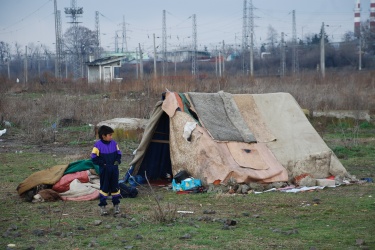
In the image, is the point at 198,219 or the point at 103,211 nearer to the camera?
the point at 198,219

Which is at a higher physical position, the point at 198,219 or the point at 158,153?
the point at 158,153

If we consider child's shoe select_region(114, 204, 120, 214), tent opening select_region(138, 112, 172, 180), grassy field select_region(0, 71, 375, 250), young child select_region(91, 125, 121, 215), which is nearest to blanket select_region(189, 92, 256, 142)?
tent opening select_region(138, 112, 172, 180)

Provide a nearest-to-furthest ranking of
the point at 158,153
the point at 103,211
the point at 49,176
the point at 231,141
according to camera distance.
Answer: the point at 103,211, the point at 49,176, the point at 231,141, the point at 158,153

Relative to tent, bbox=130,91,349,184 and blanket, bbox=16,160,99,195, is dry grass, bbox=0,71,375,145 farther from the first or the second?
blanket, bbox=16,160,99,195

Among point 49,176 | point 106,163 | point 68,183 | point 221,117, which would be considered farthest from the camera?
point 221,117

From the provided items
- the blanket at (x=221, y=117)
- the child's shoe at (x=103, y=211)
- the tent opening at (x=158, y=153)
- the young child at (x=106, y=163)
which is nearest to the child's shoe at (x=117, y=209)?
the young child at (x=106, y=163)

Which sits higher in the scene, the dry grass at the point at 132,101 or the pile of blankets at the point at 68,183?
the dry grass at the point at 132,101

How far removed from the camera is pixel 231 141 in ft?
39.7

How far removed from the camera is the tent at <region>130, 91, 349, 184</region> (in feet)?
38.5

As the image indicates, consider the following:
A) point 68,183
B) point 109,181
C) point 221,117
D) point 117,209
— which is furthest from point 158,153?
point 117,209

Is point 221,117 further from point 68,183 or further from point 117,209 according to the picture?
point 117,209

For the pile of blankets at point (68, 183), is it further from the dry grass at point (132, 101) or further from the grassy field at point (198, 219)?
the dry grass at point (132, 101)

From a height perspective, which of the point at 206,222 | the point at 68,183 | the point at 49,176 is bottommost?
the point at 206,222

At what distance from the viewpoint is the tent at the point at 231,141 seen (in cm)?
1173
